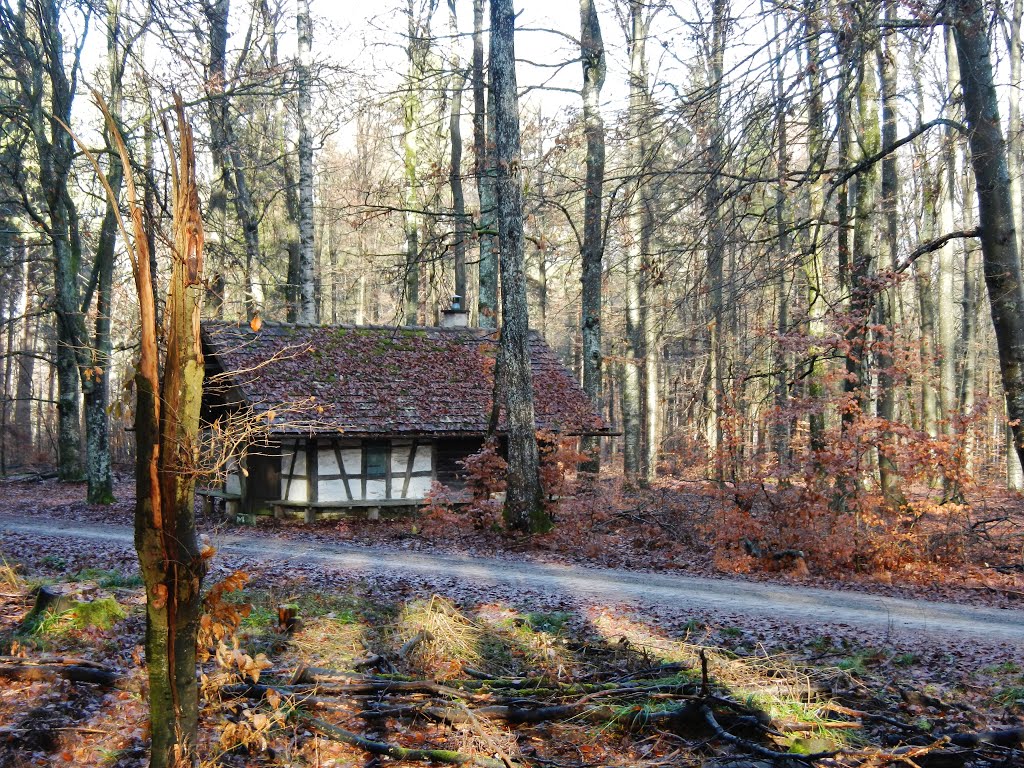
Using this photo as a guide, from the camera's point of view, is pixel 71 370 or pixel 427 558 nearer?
pixel 427 558

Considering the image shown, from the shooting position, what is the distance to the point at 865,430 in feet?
43.2

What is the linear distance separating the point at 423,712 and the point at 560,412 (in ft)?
48.9

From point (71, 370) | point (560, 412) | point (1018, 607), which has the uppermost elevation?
point (71, 370)

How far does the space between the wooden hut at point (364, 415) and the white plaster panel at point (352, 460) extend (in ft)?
0.08

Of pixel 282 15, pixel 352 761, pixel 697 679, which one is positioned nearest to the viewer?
pixel 352 761

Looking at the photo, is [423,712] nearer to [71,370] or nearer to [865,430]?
[865,430]

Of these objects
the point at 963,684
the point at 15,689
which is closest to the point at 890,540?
the point at 963,684

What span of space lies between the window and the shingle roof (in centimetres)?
102

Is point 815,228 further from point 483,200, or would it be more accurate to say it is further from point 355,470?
point 483,200

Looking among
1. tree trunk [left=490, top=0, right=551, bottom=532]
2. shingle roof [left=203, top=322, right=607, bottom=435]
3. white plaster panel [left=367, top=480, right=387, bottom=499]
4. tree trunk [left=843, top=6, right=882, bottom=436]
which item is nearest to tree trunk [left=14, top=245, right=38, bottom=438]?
shingle roof [left=203, top=322, right=607, bottom=435]

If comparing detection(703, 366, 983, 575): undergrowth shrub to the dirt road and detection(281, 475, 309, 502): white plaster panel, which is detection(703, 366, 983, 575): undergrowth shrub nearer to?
the dirt road

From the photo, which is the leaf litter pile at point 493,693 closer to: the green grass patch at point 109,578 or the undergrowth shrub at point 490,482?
→ the green grass patch at point 109,578

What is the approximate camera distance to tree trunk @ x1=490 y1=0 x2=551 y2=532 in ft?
48.1

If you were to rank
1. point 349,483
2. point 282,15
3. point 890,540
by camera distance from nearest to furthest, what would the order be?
point 890,540
point 349,483
point 282,15
